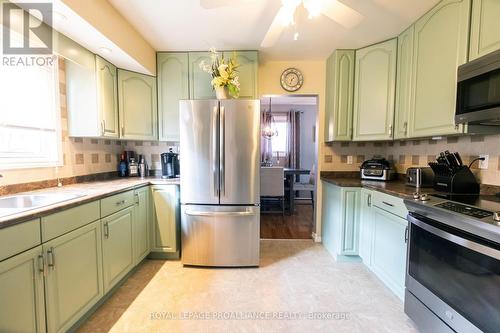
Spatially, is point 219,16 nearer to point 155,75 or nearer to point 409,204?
point 155,75

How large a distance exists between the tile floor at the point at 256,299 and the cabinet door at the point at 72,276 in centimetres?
23

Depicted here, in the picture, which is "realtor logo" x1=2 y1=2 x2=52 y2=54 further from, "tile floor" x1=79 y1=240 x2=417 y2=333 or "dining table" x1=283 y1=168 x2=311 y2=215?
"dining table" x1=283 y1=168 x2=311 y2=215

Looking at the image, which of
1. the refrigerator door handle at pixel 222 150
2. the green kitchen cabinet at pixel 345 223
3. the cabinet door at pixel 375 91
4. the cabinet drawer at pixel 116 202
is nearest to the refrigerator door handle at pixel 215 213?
the refrigerator door handle at pixel 222 150

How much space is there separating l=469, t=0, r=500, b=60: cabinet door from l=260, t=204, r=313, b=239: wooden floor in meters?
2.60

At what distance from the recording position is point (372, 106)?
249 cm

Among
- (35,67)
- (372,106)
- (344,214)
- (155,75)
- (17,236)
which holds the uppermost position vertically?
(155,75)

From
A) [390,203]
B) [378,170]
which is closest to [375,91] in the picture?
[378,170]

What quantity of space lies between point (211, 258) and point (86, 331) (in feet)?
3.62

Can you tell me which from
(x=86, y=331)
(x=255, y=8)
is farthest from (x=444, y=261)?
(x=86, y=331)

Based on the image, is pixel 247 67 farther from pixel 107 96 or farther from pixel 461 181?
pixel 461 181

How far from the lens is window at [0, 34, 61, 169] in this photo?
1717mm

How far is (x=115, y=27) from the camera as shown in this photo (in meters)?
1.90

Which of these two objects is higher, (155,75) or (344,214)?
(155,75)

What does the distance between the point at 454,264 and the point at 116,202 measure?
2315 millimetres
